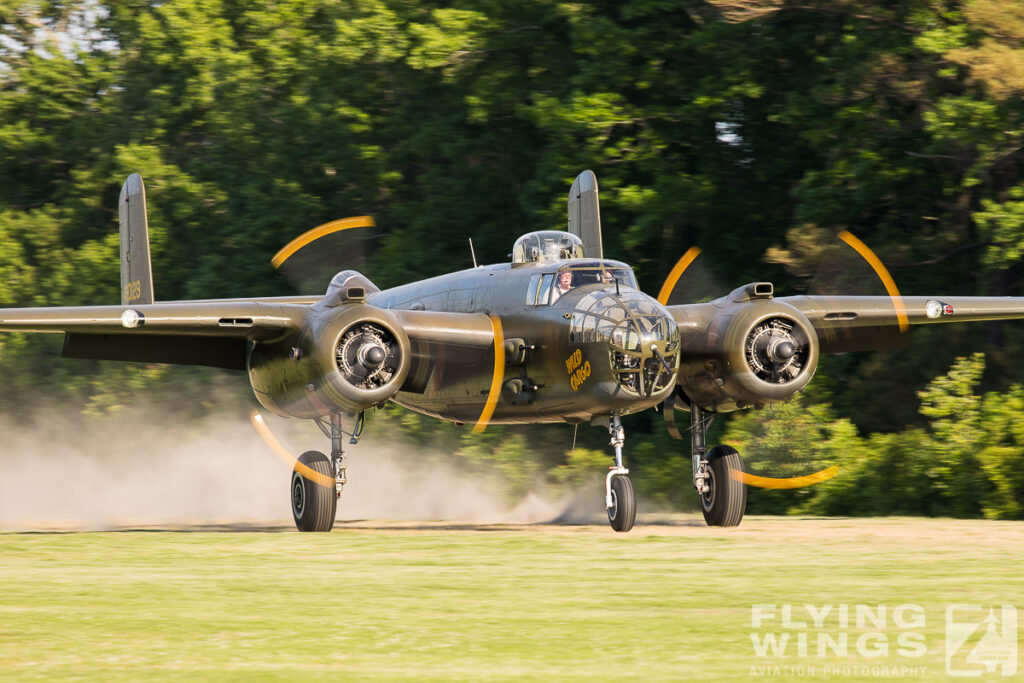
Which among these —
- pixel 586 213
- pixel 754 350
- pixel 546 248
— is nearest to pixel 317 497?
pixel 546 248

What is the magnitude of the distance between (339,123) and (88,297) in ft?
30.8

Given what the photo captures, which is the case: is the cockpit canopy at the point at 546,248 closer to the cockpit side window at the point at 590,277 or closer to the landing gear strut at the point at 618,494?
the cockpit side window at the point at 590,277

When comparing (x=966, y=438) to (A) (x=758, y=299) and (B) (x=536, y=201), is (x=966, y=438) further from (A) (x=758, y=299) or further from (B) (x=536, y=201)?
(B) (x=536, y=201)

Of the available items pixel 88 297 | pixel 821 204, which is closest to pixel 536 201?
pixel 821 204

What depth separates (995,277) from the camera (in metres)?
31.5

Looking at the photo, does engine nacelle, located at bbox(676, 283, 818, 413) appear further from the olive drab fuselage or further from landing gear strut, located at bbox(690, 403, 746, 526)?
the olive drab fuselage

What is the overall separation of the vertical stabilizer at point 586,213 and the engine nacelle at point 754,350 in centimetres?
673

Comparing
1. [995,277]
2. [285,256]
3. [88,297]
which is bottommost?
[88,297]

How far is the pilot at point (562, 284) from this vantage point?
773 inches

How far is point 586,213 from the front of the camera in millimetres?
26797

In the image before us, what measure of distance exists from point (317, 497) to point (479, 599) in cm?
769

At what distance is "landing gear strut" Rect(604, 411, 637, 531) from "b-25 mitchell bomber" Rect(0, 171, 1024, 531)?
0.02 m

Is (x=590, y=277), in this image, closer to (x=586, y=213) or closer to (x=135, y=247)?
(x=586, y=213)

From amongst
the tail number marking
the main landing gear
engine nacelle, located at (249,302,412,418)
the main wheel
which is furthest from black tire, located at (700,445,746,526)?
the tail number marking
